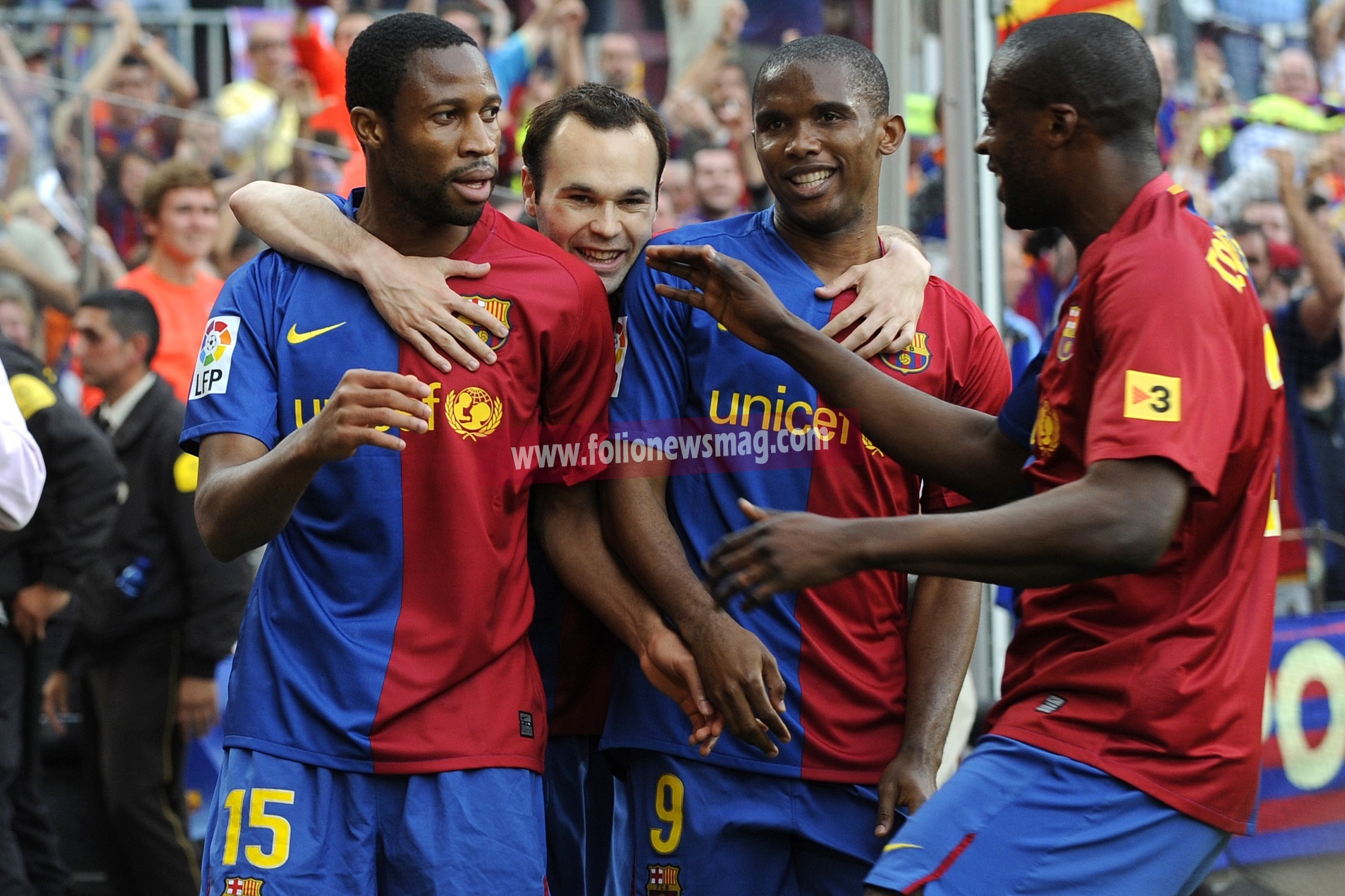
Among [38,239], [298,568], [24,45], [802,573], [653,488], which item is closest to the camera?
[802,573]

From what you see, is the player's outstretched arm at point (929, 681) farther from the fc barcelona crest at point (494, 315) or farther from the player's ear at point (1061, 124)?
the fc barcelona crest at point (494, 315)

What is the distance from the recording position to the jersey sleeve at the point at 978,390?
11.1 feet

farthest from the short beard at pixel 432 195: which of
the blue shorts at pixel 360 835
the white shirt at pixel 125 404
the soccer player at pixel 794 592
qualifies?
the white shirt at pixel 125 404

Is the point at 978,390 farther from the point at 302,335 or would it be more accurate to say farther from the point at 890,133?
the point at 302,335

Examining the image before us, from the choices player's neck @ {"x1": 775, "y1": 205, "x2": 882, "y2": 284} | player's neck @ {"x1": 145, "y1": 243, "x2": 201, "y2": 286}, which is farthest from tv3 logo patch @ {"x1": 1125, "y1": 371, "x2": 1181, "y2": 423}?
player's neck @ {"x1": 145, "y1": 243, "x2": 201, "y2": 286}

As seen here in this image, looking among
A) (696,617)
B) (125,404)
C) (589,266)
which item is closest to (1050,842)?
(696,617)

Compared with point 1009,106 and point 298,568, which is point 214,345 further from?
point 1009,106

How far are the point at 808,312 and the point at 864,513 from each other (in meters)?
0.46

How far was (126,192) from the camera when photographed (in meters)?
7.55

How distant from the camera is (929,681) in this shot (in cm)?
323

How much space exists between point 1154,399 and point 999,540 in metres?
0.34

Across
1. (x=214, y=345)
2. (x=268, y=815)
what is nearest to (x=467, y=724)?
(x=268, y=815)

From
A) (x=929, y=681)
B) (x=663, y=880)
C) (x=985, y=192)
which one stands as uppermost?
(x=985, y=192)

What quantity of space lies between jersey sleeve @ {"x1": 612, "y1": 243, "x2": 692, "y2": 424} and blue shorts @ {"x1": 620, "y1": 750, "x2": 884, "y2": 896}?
75cm
